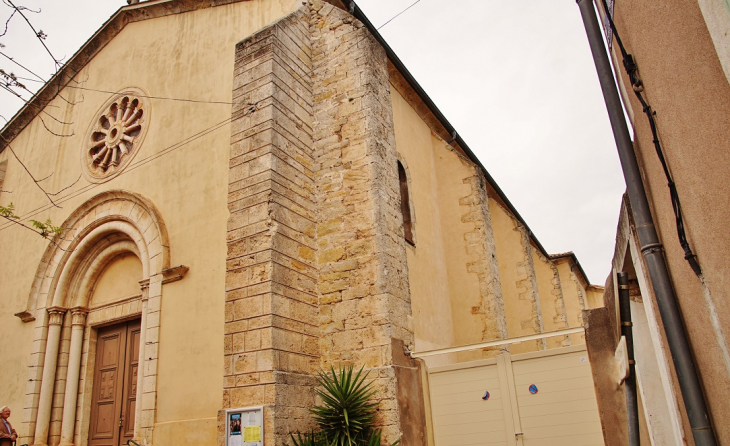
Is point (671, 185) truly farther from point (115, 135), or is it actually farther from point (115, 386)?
point (115, 135)

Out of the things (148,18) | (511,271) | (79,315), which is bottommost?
(79,315)

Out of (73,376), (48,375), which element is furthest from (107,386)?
(48,375)

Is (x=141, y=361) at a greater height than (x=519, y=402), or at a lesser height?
greater

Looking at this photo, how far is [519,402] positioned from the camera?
6199 millimetres

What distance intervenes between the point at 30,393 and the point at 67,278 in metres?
1.80

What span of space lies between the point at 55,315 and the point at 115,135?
309 centimetres

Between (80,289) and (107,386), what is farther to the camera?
(80,289)

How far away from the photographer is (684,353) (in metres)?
2.88

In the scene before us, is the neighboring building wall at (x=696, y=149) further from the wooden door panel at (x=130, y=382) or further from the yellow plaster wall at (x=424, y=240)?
the wooden door panel at (x=130, y=382)

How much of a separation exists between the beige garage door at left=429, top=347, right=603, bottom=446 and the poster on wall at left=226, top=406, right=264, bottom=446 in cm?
224

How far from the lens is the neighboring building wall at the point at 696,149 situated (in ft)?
6.64

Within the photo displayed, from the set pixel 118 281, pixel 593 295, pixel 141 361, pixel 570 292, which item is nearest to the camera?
pixel 141 361

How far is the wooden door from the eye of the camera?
764cm

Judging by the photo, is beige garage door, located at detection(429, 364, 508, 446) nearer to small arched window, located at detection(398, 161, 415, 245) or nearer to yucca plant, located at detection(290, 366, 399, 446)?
yucca plant, located at detection(290, 366, 399, 446)
